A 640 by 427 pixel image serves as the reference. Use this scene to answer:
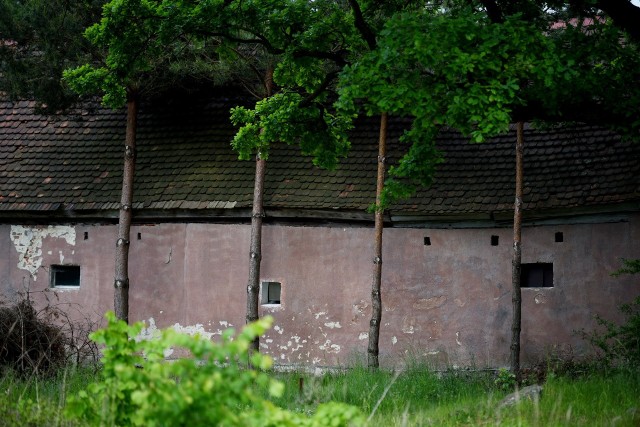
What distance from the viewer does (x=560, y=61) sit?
33.1 ft

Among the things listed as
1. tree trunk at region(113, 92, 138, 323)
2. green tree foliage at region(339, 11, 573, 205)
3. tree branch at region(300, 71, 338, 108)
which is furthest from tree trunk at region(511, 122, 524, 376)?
tree trunk at region(113, 92, 138, 323)

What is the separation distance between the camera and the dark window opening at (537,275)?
16297 millimetres

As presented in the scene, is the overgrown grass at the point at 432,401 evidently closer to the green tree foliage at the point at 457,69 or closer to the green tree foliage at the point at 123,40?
the green tree foliage at the point at 457,69

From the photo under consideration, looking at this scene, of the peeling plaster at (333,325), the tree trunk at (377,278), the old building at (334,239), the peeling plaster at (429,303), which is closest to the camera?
the tree trunk at (377,278)

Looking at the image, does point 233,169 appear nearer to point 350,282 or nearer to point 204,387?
point 350,282

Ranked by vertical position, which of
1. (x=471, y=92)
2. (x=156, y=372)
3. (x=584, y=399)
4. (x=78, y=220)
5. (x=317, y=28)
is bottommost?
(x=584, y=399)

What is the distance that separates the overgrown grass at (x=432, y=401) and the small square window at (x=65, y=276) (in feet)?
21.8

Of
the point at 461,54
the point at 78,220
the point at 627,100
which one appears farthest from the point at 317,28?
the point at 78,220

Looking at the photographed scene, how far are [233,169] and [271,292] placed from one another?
265 cm

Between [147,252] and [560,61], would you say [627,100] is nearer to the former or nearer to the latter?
[560,61]

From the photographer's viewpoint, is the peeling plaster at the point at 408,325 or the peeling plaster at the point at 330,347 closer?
the peeling plaster at the point at 408,325

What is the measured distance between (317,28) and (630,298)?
742 centimetres

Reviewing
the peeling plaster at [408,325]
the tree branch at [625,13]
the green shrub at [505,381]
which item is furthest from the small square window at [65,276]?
the tree branch at [625,13]

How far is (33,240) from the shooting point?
718 inches
